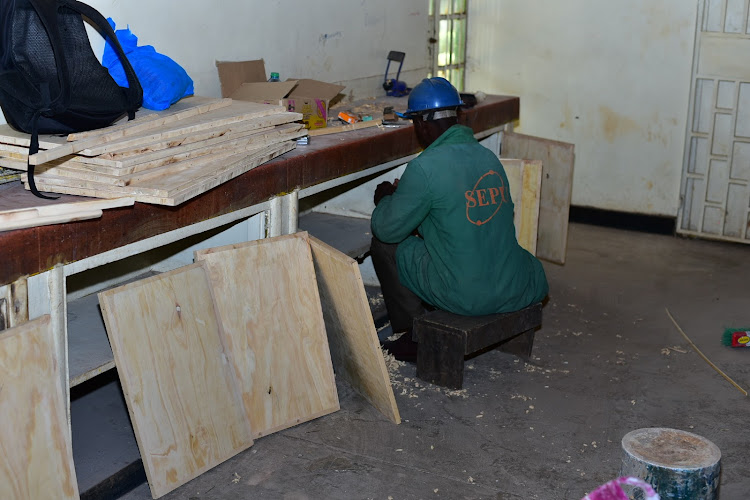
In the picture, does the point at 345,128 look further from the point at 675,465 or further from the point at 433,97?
the point at 675,465

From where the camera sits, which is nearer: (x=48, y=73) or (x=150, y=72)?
→ (x=48, y=73)

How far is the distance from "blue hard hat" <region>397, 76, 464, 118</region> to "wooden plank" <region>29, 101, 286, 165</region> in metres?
0.63

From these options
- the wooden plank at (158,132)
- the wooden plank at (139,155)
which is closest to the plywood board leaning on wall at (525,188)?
the wooden plank at (158,132)

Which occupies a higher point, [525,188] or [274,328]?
[525,188]

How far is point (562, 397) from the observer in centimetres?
377

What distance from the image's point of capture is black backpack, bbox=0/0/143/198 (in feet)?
9.09

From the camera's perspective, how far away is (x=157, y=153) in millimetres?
2969

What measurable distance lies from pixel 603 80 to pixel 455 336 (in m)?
3.48

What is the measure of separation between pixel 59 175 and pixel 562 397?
7.42 ft

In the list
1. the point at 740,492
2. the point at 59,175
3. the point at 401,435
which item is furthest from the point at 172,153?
the point at 740,492

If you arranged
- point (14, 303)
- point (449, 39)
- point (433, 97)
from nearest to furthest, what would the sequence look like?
point (14, 303), point (433, 97), point (449, 39)

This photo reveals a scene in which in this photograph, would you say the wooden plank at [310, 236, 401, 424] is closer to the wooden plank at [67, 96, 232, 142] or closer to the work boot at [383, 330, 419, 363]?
the work boot at [383, 330, 419, 363]

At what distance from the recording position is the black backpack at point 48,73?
2771mm

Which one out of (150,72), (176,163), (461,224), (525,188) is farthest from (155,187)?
(525,188)
